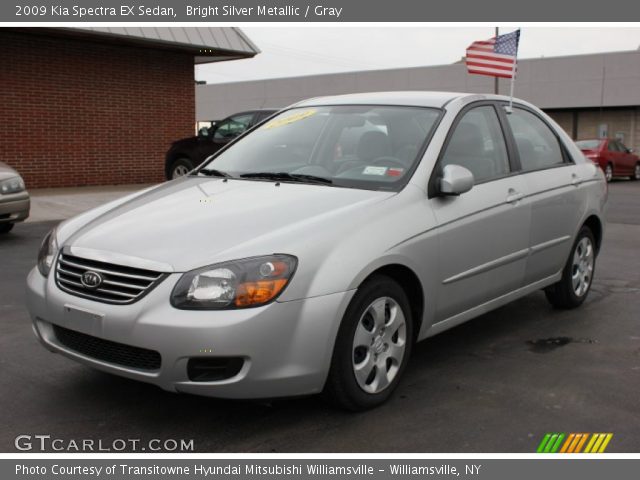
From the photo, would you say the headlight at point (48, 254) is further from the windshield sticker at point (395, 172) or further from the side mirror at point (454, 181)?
the side mirror at point (454, 181)

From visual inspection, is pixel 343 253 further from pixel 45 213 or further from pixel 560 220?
pixel 45 213

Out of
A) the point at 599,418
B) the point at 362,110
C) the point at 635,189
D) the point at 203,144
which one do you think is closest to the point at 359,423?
the point at 599,418

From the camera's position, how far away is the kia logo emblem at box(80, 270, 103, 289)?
351 cm

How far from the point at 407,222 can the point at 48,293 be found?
185cm

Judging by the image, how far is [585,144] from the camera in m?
22.2

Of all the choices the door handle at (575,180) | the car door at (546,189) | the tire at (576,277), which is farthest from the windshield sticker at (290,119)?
the tire at (576,277)

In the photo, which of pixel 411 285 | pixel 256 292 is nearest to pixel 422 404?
pixel 411 285

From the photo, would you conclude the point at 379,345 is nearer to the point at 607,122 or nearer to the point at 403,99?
the point at 403,99

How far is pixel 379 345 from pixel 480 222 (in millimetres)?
1135

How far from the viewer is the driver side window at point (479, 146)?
4.59 m

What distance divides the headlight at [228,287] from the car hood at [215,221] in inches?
2.2

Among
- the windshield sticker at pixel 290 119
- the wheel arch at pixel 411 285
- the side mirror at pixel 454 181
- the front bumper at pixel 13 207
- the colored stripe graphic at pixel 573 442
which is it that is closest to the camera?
the colored stripe graphic at pixel 573 442

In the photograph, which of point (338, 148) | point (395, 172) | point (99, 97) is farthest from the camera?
point (99, 97)

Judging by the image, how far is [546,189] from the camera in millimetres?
5285
